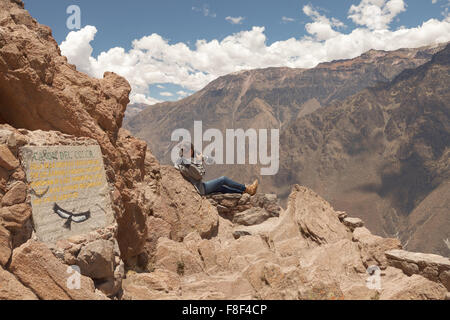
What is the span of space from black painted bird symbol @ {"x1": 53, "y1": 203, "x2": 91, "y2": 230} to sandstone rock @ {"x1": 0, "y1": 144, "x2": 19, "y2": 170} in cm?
81

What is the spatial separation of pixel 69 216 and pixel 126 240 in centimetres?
237

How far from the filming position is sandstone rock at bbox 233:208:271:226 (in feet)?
43.5

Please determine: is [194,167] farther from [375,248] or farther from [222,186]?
[375,248]

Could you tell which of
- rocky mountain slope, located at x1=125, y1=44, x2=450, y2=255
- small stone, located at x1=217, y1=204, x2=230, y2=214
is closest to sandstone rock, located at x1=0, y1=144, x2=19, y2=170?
small stone, located at x1=217, y1=204, x2=230, y2=214

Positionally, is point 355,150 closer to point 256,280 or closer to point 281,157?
point 281,157

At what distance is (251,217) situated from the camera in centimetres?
1334

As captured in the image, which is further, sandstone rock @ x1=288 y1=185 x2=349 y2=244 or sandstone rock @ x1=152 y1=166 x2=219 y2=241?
sandstone rock @ x1=288 y1=185 x2=349 y2=244

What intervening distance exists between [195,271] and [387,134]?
161 m

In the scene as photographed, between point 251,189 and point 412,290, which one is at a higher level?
point 251,189

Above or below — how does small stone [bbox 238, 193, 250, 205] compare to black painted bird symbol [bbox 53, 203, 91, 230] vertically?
below

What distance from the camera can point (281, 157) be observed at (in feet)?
551

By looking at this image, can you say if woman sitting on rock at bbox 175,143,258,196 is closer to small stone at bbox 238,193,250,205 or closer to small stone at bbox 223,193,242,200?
small stone at bbox 223,193,242,200

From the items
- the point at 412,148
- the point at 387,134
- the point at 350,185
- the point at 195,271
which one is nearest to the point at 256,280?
the point at 195,271

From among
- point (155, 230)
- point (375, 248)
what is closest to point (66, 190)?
point (155, 230)
